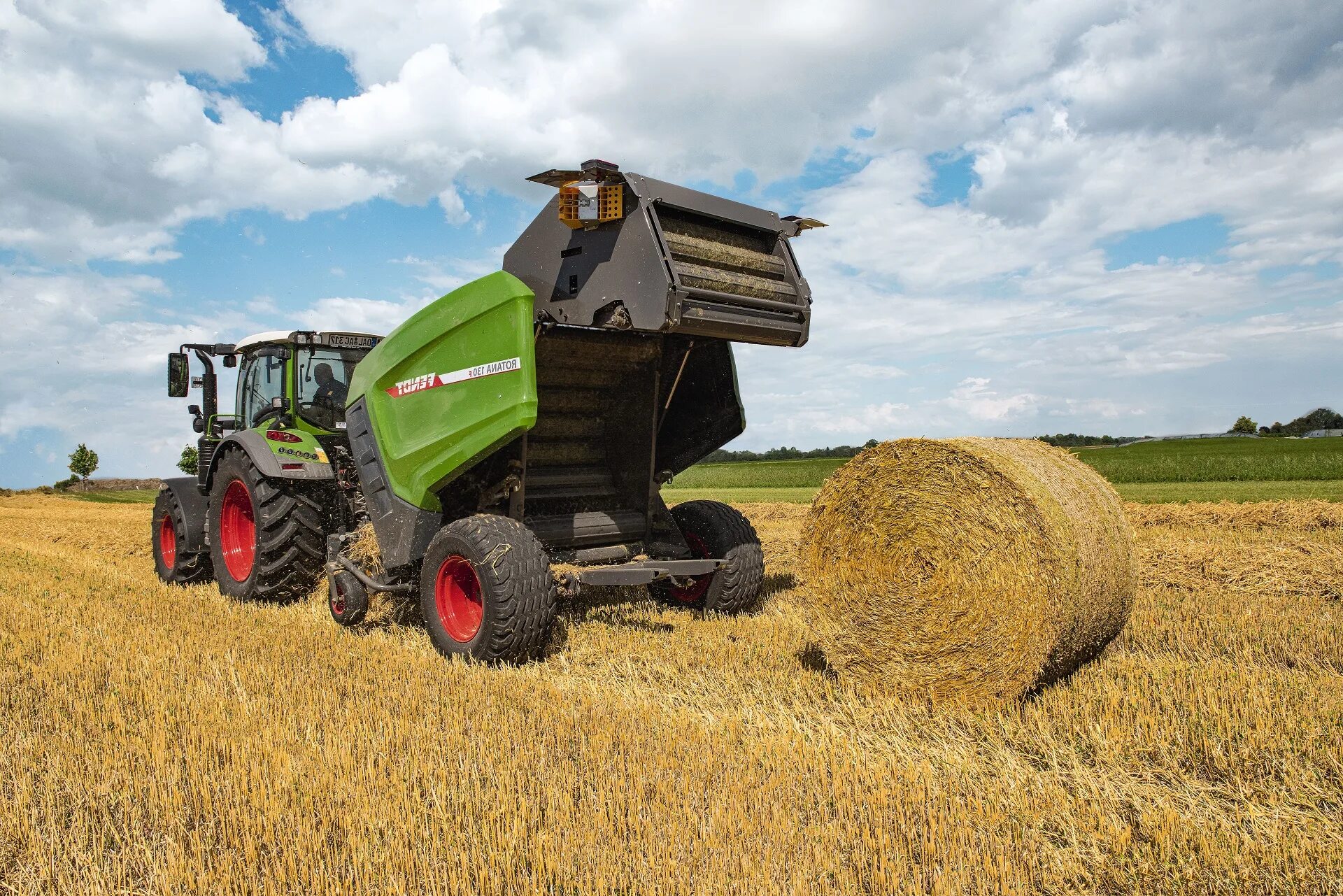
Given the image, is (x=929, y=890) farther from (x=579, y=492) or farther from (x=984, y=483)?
(x=579, y=492)

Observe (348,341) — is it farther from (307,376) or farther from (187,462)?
(187,462)

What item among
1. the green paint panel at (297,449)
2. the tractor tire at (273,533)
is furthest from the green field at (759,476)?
the green paint panel at (297,449)

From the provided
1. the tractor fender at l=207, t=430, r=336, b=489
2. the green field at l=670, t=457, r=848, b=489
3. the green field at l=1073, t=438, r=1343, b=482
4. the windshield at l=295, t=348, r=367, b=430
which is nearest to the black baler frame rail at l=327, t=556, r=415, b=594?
the tractor fender at l=207, t=430, r=336, b=489

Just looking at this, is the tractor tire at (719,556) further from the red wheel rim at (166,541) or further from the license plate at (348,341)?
the red wheel rim at (166,541)

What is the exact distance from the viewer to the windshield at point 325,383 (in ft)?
24.5

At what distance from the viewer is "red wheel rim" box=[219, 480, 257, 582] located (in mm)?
7387

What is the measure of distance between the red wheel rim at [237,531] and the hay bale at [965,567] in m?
4.84

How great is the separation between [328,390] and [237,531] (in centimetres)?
139

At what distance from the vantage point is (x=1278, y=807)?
9.88ft

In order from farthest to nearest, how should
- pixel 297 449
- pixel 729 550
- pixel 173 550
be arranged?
1. pixel 173 550
2. pixel 297 449
3. pixel 729 550

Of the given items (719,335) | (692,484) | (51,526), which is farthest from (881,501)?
(692,484)

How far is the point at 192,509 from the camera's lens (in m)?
8.25

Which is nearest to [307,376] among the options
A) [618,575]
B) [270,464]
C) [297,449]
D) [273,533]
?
[297,449]

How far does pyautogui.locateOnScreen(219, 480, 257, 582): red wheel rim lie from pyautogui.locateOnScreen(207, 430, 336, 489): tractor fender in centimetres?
53
